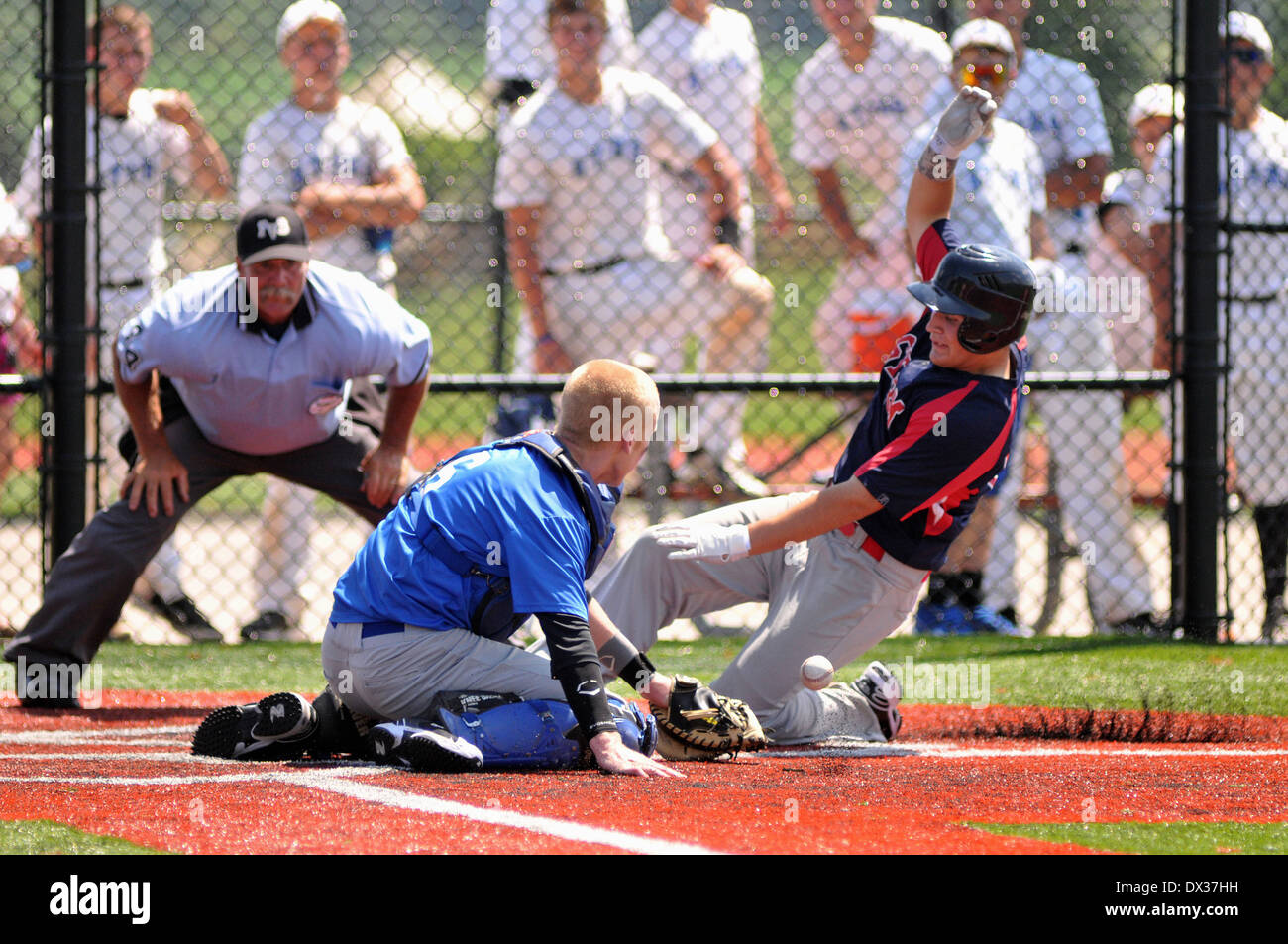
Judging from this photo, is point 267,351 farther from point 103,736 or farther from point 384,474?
point 103,736

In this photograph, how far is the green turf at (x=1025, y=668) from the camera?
5.44m

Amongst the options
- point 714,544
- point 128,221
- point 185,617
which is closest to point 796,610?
point 714,544

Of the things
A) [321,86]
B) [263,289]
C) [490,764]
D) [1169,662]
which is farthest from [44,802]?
[321,86]

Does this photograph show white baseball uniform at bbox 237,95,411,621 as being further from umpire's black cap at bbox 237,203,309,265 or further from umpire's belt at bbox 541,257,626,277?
umpire's black cap at bbox 237,203,309,265

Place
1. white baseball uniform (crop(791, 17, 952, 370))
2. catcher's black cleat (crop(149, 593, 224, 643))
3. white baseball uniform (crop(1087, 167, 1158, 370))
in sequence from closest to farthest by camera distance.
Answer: catcher's black cleat (crop(149, 593, 224, 643)) → white baseball uniform (crop(791, 17, 952, 370)) → white baseball uniform (crop(1087, 167, 1158, 370))

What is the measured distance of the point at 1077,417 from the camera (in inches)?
293

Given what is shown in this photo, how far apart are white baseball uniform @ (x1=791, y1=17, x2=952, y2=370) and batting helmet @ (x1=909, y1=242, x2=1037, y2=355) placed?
125 inches

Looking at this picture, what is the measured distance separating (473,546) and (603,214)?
3726 mm

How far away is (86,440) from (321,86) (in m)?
2.02

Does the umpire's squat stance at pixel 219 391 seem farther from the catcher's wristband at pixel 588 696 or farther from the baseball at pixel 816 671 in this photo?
the catcher's wristband at pixel 588 696

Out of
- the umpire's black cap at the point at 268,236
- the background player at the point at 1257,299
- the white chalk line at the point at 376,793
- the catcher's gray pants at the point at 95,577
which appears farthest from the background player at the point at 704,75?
the white chalk line at the point at 376,793

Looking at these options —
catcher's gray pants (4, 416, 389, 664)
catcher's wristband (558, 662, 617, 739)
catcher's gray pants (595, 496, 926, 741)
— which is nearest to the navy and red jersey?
catcher's gray pants (595, 496, 926, 741)

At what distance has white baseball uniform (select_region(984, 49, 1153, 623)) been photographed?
7.31m

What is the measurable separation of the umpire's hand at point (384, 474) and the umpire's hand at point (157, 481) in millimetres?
611
